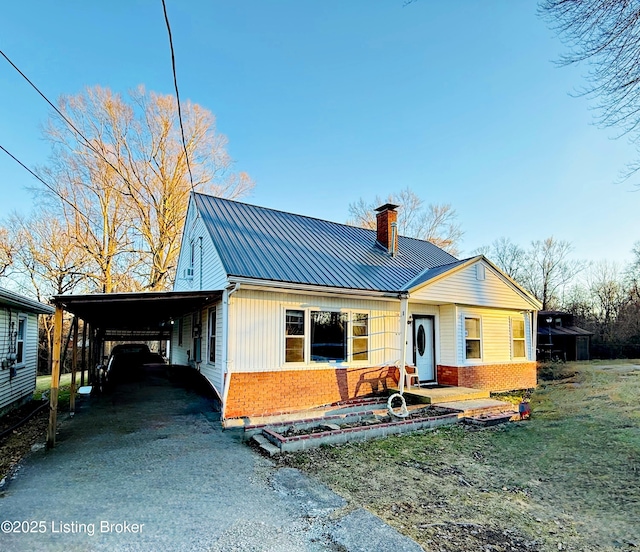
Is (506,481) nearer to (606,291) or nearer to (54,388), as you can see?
(54,388)

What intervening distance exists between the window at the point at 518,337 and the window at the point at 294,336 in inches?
318

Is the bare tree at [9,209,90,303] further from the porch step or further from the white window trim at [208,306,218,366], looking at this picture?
the porch step

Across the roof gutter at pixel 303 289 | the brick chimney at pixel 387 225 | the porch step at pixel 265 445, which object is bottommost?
the porch step at pixel 265 445

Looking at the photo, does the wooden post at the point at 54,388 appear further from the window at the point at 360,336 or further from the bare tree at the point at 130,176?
the bare tree at the point at 130,176

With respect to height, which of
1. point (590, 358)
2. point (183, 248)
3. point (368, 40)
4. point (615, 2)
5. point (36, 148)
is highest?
point (36, 148)

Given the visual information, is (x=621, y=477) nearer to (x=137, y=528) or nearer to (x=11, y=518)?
(x=137, y=528)

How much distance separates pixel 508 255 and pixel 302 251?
1372 inches

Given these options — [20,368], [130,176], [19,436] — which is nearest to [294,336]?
[19,436]

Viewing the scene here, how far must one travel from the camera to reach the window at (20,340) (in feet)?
37.2

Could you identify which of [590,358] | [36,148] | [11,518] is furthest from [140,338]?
[590,358]

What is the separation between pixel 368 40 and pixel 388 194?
24.8 metres

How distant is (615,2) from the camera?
182 inches

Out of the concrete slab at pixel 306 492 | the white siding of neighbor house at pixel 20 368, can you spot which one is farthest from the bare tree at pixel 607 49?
the white siding of neighbor house at pixel 20 368

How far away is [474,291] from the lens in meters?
12.2
